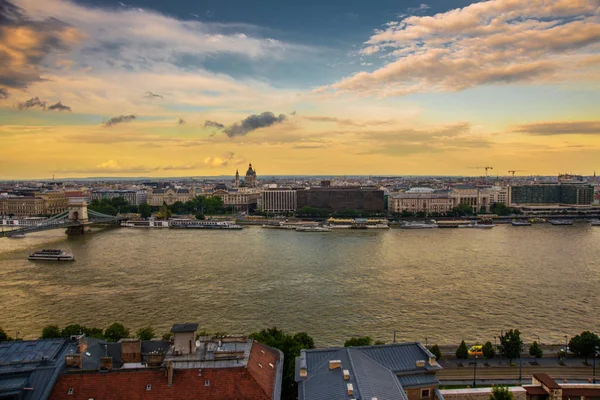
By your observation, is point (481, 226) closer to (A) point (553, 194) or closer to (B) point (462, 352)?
(A) point (553, 194)

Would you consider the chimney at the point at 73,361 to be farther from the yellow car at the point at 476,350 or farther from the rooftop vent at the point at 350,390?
the yellow car at the point at 476,350

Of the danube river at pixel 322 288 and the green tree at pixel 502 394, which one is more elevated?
the green tree at pixel 502 394

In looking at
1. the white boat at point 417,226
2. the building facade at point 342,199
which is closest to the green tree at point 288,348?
the white boat at point 417,226

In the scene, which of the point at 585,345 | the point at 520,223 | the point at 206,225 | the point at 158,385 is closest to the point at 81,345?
the point at 158,385

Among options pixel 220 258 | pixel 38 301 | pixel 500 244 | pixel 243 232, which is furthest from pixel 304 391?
pixel 243 232

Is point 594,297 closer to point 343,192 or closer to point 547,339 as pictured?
point 547,339

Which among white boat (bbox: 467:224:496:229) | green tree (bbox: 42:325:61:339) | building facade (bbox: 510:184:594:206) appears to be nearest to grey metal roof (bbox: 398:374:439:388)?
green tree (bbox: 42:325:61:339)

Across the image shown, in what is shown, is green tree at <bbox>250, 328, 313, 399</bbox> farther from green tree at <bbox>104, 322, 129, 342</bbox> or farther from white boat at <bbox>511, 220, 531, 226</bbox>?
white boat at <bbox>511, 220, 531, 226</bbox>
